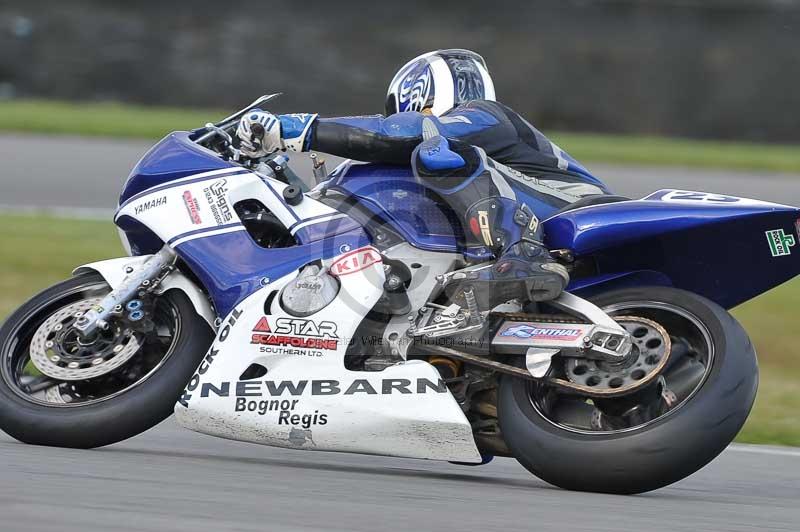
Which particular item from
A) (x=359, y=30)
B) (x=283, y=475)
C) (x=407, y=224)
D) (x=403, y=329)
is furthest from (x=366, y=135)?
(x=359, y=30)

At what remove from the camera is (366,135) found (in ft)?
16.0

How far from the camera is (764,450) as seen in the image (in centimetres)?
575

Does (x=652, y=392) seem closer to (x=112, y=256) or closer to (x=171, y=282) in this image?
(x=171, y=282)

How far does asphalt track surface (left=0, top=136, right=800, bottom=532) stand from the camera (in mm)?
3609

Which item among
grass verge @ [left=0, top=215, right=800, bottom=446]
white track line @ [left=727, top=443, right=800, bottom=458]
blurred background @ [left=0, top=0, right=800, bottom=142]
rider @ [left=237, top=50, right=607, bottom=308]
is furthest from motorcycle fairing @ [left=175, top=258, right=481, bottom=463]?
blurred background @ [left=0, top=0, right=800, bottom=142]

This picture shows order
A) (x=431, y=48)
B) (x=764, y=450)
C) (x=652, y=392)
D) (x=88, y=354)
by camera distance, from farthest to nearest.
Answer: (x=431, y=48)
(x=764, y=450)
(x=88, y=354)
(x=652, y=392)

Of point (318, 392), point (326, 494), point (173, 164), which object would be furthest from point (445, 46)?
point (326, 494)

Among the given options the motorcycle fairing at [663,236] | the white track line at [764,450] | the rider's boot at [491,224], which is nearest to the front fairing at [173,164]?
the motorcycle fairing at [663,236]

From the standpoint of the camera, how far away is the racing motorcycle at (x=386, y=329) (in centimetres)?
441

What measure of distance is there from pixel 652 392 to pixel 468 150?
105 centimetres

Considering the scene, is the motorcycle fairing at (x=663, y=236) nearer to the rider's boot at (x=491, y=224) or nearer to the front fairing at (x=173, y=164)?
the rider's boot at (x=491, y=224)

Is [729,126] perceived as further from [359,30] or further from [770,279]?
[770,279]

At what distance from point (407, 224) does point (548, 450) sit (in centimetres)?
101

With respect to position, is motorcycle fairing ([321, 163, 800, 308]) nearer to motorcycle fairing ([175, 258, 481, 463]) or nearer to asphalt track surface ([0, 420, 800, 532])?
motorcycle fairing ([175, 258, 481, 463])
